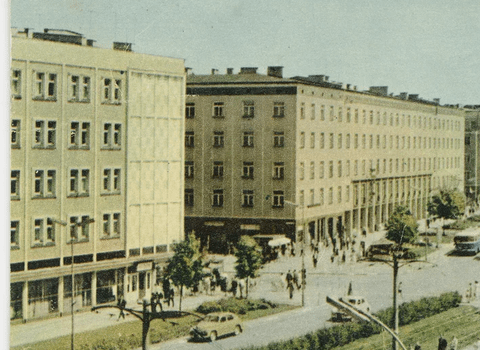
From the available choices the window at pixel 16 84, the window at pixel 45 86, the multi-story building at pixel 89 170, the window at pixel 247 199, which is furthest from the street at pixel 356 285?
the window at pixel 16 84

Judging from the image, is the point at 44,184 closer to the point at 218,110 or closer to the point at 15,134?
the point at 15,134

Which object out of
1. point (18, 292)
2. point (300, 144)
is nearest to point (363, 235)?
point (300, 144)

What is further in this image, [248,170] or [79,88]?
[248,170]

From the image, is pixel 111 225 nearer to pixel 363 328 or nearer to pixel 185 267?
pixel 185 267

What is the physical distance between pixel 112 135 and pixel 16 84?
4156 mm

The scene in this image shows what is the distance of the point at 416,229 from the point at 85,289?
1204 centimetres

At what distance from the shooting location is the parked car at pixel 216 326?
20438 mm

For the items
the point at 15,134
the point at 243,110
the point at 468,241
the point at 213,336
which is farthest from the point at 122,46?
the point at 468,241

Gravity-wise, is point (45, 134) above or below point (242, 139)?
below

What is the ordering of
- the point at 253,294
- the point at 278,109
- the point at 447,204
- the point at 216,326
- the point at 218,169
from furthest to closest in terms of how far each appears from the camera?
the point at 278,109 < the point at 218,169 < the point at 447,204 < the point at 253,294 < the point at 216,326

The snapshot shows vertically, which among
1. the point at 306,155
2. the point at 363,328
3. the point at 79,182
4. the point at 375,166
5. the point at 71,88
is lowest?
the point at 363,328

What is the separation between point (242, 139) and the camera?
27203mm

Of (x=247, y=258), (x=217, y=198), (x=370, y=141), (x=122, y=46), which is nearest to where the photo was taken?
(x=122, y=46)

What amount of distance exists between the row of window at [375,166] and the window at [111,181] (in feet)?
25.0
